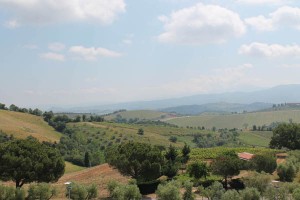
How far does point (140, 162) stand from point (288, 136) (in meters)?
58.3

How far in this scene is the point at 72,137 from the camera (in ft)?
592

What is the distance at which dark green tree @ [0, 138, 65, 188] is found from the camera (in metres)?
56.6

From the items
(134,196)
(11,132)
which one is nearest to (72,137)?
(11,132)

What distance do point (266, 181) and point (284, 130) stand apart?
54.3 metres

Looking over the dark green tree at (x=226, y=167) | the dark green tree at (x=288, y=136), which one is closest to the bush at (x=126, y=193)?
the dark green tree at (x=226, y=167)

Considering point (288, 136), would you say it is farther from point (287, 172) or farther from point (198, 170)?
point (198, 170)

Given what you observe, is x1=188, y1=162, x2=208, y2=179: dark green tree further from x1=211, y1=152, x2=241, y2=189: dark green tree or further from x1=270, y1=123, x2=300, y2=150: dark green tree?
x1=270, y1=123, x2=300, y2=150: dark green tree

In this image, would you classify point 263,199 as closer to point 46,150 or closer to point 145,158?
point 145,158

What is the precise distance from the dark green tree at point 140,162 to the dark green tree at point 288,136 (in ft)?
174

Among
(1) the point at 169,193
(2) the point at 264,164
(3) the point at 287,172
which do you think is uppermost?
(2) the point at 264,164

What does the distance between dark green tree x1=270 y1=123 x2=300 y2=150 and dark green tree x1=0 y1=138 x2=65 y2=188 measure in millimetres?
67612

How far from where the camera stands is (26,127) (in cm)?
17550

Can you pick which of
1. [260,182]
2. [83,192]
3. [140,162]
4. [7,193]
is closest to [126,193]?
[83,192]

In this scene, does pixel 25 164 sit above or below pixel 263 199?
above
